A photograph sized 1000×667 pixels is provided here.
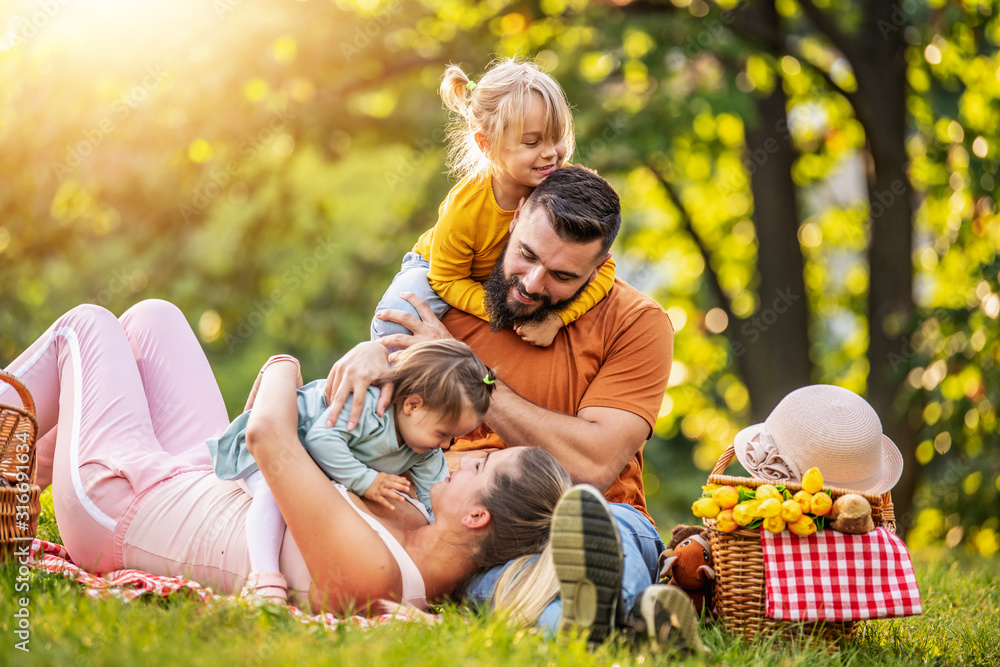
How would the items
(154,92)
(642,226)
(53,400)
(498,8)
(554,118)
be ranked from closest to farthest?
(53,400)
(554,118)
(154,92)
(498,8)
(642,226)

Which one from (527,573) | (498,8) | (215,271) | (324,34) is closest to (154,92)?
(324,34)

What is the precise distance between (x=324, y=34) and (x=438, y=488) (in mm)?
5934

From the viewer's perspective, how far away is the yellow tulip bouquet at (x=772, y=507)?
2.64 meters

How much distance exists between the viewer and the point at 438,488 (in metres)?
2.82

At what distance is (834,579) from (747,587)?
0.26 m

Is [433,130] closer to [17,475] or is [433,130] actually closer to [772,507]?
[17,475]

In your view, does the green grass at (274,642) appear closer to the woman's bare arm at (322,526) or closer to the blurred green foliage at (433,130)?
the woman's bare arm at (322,526)

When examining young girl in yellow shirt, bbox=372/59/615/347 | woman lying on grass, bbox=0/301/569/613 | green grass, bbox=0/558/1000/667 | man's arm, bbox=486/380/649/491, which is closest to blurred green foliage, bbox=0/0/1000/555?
woman lying on grass, bbox=0/301/569/613

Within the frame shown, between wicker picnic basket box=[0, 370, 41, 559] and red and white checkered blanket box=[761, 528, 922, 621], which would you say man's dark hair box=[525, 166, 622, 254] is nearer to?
red and white checkered blanket box=[761, 528, 922, 621]

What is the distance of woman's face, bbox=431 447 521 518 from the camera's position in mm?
2736

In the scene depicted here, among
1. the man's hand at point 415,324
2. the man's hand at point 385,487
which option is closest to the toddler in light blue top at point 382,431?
the man's hand at point 385,487

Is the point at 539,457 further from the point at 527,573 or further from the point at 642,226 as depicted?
the point at 642,226

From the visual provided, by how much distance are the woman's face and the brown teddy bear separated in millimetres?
657

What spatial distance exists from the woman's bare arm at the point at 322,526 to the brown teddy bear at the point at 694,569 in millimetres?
941
